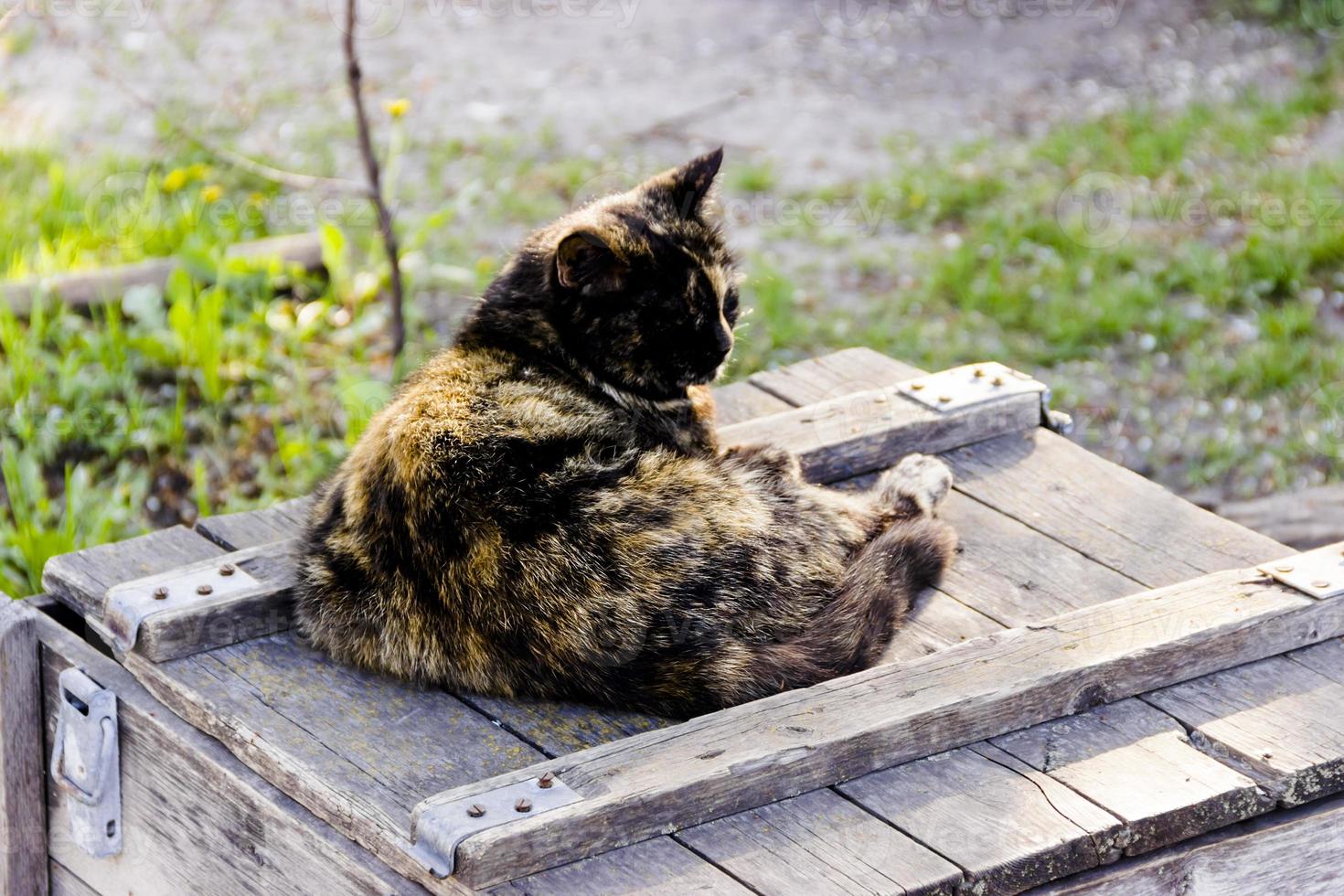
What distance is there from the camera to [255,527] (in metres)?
3.18

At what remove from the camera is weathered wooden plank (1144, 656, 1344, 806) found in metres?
2.33

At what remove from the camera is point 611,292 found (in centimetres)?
266

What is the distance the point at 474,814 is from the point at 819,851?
1.67 ft

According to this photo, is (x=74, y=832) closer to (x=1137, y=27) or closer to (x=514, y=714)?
(x=514, y=714)

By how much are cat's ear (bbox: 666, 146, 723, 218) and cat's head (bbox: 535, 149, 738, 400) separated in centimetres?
7

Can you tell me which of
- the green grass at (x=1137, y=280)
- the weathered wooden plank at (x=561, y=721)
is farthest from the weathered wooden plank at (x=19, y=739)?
the green grass at (x=1137, y=280)

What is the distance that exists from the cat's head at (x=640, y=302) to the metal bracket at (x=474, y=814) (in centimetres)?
84

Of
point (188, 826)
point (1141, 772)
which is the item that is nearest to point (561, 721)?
point (188, 826)

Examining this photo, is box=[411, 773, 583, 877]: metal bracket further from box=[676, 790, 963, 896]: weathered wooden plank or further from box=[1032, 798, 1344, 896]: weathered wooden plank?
box=[1032, 798, 1344, 896]: weathered wooden plank

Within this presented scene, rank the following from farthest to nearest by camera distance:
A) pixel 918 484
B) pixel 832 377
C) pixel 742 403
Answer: pixel 832 377
pixel 742 403
pixel 918 484

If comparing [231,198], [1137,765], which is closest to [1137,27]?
[231,198]

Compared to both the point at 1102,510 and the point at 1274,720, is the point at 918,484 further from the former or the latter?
the point at 1274,720

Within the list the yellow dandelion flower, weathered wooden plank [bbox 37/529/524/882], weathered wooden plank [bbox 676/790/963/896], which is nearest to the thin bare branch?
the yellow dandelion flower

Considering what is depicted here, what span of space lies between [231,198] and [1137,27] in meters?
5.50
